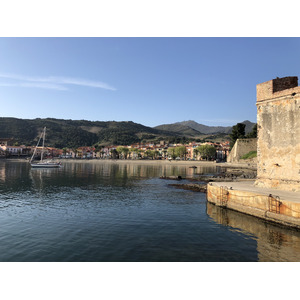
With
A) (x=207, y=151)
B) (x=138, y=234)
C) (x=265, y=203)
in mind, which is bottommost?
(x=138, y=234)

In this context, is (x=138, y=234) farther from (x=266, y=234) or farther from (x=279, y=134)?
(x=279, y=134)

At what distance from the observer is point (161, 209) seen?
56.4 ft

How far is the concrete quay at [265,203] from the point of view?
11.6 meters

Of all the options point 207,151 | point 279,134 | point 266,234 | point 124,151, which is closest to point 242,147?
point 207,151

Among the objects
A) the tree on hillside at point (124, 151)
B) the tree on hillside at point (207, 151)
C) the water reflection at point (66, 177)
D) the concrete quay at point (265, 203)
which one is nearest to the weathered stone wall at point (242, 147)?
the water reflection at point (66, 177)

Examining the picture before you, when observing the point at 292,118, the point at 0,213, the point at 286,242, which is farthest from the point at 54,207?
the point at 292,118

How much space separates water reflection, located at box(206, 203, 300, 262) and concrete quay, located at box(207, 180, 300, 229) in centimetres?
35

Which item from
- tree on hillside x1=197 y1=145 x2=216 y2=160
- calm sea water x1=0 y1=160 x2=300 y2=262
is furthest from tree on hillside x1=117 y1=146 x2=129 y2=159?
calm sea water x1=0 y1=160 x2=300 y2=262

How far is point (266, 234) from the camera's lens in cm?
1141

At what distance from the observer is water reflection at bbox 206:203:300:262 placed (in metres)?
9.12

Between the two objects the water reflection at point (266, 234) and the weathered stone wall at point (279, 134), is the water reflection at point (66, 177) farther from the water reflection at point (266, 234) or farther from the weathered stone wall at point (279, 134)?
the weathered stone wall at point (279, 134)

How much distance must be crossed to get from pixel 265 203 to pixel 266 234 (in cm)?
218

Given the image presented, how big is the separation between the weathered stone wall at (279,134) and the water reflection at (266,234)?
128 inches

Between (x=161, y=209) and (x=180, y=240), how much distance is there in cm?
666
